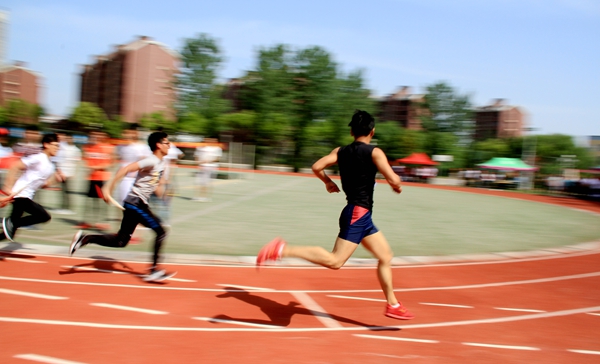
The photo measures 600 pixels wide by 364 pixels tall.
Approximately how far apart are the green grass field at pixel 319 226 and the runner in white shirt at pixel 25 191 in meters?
1.40

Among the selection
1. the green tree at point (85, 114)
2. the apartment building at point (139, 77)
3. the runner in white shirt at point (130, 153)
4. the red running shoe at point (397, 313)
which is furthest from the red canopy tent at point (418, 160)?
the apartment building at point (139, 77)

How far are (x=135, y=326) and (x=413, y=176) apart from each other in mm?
41897

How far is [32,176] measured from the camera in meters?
7.54

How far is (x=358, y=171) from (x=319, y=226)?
756cm

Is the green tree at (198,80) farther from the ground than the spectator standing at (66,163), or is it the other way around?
the green tree at (198,80)

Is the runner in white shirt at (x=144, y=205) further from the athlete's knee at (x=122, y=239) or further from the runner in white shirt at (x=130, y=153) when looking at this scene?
the runner in white shirt at (x=130, y=153)

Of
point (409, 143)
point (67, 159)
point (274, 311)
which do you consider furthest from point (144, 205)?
point (409, 143)

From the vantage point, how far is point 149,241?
951 cm

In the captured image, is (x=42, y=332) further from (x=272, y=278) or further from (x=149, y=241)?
(x=149, y=241)

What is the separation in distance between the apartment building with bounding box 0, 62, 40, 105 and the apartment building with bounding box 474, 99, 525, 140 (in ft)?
292

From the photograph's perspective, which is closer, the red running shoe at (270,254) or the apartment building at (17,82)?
the red running shoe at (270,254)

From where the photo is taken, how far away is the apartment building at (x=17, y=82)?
109625 mm

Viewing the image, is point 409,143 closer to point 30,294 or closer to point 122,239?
point 122,239

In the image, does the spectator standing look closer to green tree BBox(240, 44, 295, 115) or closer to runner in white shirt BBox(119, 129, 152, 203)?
runner in white shirt BBox(119, 129, 152, 203)
